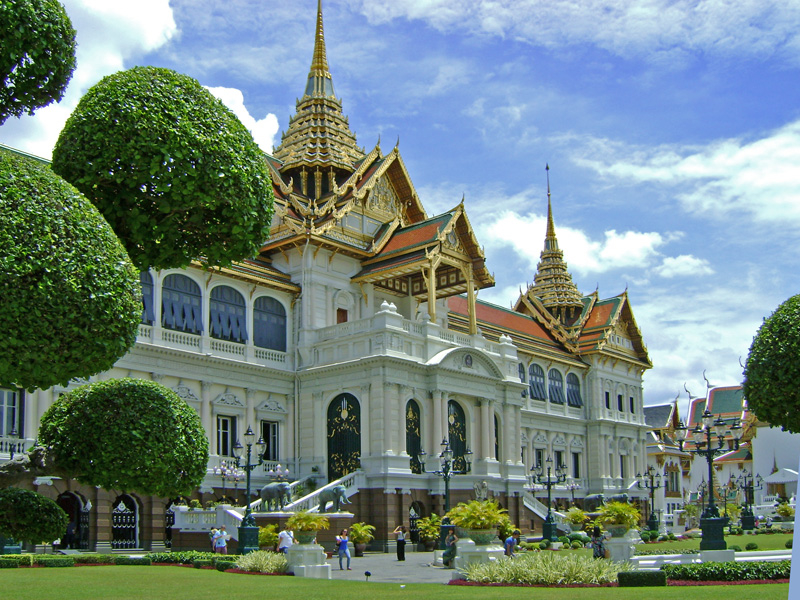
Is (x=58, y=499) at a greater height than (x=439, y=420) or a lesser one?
lesser

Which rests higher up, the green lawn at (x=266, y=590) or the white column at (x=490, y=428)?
the white column at (x=490, y=428)

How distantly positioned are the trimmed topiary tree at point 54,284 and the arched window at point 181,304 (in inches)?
964

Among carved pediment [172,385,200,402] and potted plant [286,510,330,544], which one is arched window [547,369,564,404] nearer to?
carved pediment [172,385,200,402]

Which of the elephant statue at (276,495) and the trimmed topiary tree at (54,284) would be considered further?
the elephant statue at (276,495)

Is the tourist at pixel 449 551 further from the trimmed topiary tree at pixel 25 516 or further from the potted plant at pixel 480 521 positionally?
the trimmed topiary tree at pixel 25 516

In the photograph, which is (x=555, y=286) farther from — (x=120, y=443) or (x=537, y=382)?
(x=120, y=443)

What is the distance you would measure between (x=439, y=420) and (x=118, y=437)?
82.7ft

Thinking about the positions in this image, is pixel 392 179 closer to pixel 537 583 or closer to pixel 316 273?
pixel 316 273

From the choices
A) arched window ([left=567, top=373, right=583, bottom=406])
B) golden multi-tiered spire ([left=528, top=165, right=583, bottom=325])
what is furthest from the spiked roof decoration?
arched window ([left=567, top=373, right=583, bottom=406])

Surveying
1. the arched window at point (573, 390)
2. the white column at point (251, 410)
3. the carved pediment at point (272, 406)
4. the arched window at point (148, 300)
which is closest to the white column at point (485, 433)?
the carved pediment at point (272, 406)

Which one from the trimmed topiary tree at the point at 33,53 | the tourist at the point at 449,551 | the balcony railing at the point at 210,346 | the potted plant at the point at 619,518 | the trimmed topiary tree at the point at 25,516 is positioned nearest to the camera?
the trimmed topiary tree at the point at 33,53

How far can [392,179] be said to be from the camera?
45.6 meters

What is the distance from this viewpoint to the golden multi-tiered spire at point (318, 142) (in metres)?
44.8

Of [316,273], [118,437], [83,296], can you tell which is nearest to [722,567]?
[118,437]
